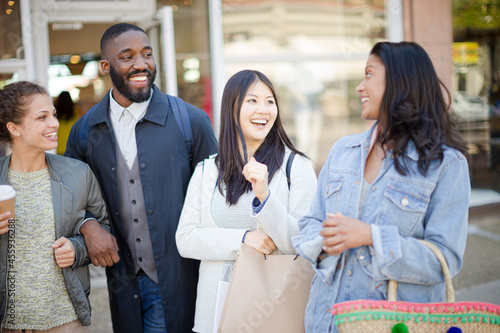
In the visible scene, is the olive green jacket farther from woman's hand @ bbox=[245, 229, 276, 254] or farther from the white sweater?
woman's hand @ bbox=[245, 229, 276, 254]

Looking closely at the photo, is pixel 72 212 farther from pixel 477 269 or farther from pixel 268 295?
pixel 477 269

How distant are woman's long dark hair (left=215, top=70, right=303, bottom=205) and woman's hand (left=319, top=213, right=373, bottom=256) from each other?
0.79 meters

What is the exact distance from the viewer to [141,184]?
9.81ft

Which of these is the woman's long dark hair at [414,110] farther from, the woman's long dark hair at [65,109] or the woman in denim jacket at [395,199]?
the woman's long dark hair at [65,109]

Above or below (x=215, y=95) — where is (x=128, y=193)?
below

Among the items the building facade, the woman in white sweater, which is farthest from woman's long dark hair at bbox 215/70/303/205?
the building facade

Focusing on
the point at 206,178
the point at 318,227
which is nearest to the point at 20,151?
the point at 206,178

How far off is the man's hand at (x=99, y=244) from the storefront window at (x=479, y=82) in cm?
638

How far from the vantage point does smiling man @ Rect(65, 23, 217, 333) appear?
297 centimetres

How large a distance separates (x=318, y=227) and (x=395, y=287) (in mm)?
393

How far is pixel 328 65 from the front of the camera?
26.1 feet

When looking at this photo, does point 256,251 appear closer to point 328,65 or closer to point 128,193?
point 128,193

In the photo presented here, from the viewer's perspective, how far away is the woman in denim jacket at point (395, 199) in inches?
71.7

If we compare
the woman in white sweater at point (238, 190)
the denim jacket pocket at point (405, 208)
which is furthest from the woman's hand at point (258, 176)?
the denim jacket pocket at point (405, 208)
